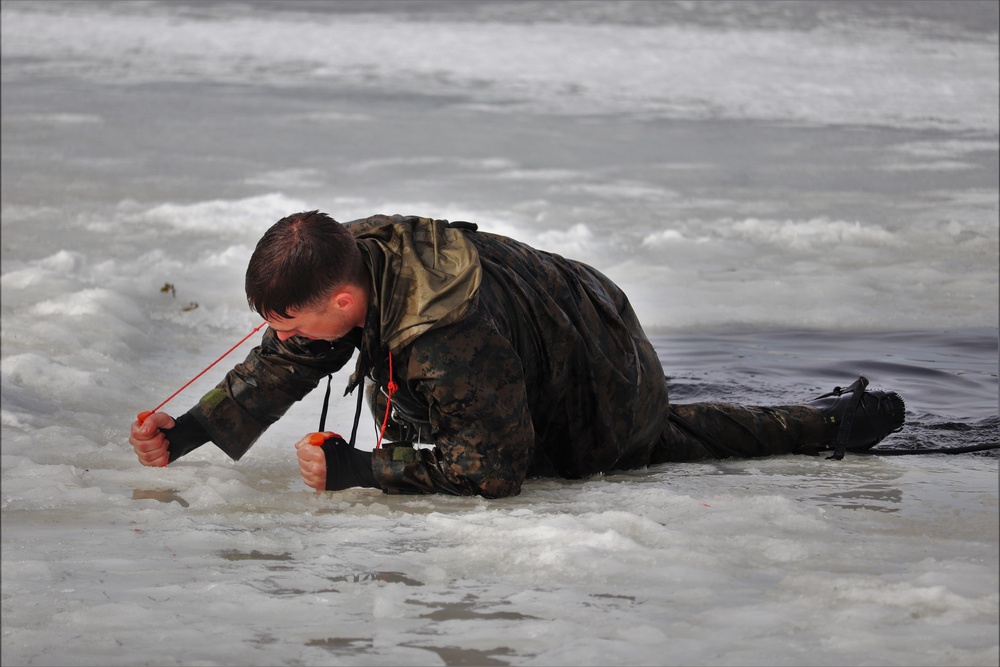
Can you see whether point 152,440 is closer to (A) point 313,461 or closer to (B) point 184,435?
(B) point 184,435

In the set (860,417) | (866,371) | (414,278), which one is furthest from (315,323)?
(866,371)

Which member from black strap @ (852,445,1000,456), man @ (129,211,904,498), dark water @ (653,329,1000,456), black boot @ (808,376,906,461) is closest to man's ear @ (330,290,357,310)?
man @ (129,211,904,498)

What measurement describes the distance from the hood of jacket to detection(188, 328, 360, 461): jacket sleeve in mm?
361

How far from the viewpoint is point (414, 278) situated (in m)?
2.82

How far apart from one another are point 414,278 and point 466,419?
1.15 feet

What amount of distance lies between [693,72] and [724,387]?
9732 mm

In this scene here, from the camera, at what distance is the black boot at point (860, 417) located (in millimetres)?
3752

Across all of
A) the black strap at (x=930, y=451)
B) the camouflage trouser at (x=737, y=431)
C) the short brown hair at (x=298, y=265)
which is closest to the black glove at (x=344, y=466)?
the short brown hair at (x=298, y=265)

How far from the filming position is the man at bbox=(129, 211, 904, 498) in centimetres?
278

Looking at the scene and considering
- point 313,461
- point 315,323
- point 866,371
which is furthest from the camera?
point 866,371

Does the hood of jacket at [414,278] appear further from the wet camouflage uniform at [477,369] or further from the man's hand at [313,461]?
the man's hand at [313,461]

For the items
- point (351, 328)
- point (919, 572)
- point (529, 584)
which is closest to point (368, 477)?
point (351, 328)

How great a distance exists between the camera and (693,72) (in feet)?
45.4

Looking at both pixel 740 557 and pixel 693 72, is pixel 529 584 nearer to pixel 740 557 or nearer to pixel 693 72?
pixel 740 557
